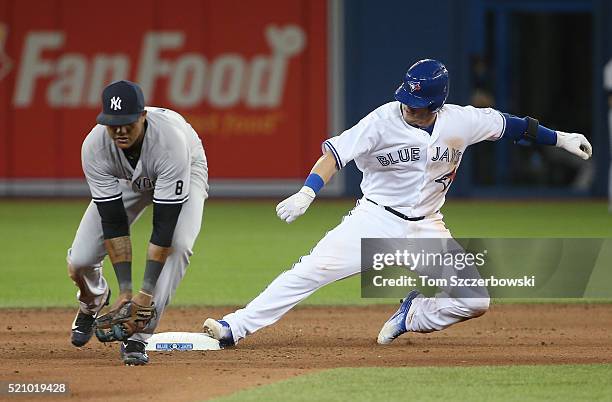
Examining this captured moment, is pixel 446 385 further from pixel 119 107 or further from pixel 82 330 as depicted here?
pixel 82 330

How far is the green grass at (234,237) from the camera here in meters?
11.0

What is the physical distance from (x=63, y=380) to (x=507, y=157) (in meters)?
15.4

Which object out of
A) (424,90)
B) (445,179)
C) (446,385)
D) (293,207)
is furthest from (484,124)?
(446,385)

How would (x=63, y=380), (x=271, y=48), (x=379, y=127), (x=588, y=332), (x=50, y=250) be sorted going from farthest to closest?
(x=271, y=48) → (x=50, y=250) → (x=588, y=332) → (x=379, y=127) → (x=63, y=380)

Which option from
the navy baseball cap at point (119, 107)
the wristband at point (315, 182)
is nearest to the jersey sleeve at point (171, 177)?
the navy baseball cap at point (119, 107)

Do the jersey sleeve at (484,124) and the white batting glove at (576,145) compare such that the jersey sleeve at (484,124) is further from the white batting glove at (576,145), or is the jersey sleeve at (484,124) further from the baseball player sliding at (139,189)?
the baseball player sliding at (139,189)

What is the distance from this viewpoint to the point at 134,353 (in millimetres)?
7223

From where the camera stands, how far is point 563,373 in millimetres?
6926

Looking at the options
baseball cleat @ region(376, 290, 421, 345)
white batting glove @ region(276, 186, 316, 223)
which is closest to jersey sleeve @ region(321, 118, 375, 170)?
white batting glove @ region(276, 186, 316, 223)

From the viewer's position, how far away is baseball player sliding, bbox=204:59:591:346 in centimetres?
755

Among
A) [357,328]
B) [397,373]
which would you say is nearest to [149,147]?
[397,373]

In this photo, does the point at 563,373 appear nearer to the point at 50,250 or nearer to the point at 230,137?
the point at 50,250

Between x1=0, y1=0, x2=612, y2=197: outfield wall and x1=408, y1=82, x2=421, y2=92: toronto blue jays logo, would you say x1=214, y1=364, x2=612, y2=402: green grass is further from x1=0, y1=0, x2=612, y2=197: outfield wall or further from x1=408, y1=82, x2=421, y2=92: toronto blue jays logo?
x1=0, y1=0, x2=612, y2=197: outfield wall

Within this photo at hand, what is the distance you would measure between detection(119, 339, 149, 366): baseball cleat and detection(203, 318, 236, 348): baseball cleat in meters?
0.53
